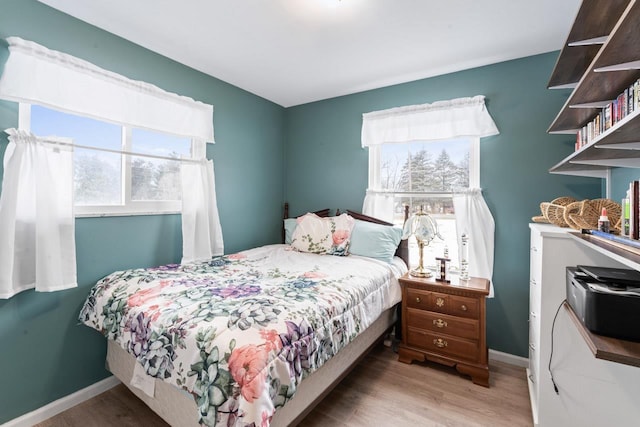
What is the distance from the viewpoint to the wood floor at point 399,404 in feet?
5.74

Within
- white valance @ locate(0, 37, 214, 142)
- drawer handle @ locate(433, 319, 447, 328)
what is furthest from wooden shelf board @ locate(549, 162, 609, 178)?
white valance @ locate(0, 37, 214, 142)

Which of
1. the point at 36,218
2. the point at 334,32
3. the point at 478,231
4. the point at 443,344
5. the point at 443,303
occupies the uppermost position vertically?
the point at 334,32

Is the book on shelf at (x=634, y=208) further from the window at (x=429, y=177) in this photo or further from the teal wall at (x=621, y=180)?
the window at (x=429, y=177)

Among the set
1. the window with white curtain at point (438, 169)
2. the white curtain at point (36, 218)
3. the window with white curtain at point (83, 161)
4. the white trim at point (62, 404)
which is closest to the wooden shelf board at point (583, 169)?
the window with white curtain at point (438, 169)

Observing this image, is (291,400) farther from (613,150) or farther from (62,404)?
(613,150)

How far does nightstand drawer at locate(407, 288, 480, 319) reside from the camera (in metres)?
2.16

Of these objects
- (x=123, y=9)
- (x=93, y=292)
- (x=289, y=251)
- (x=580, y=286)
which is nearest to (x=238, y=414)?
(x=580, y=286)

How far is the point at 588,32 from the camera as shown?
4.05 ft

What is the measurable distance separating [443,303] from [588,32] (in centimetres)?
181

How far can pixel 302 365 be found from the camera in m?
1.30

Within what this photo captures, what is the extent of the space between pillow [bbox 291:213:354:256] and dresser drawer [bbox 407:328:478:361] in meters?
0.91

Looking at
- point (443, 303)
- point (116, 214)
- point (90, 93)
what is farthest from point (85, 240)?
point (443, 303)

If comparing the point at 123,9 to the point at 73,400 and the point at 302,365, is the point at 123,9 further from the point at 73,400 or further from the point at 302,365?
the point at 73,400

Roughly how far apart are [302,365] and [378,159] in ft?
7.61
